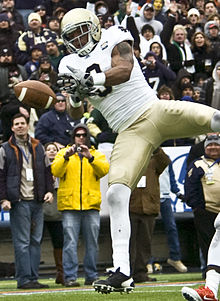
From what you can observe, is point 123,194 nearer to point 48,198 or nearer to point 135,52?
point 48,198

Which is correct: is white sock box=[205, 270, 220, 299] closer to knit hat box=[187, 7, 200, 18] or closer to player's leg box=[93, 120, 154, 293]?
player's leg box=[93, 120, 154, 293]

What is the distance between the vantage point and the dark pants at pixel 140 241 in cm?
953

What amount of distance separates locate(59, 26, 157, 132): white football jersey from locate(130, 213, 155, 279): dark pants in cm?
338

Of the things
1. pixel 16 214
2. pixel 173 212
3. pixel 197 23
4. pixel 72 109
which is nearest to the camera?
pixel 72 109

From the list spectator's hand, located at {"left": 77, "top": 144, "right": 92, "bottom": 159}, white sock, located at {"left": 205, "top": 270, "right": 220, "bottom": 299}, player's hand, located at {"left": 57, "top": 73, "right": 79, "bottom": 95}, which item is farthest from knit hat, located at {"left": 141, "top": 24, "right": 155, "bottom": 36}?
white sock, located at {"left": 205, "top": 270, "right": 220, "bottom": 299}

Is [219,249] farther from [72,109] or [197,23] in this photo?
[197,23]

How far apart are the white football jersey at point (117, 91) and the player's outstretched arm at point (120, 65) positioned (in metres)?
0.05

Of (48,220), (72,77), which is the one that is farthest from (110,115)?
(48,220)

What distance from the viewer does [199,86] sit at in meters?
13.7

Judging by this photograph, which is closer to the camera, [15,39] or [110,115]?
[110,115]

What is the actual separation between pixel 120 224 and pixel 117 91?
41.5 inches

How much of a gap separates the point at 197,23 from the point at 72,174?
7212mm

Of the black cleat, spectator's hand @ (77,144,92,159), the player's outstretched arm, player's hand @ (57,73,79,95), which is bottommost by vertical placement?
the black cleat

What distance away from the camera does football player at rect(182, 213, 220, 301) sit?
→ 560 centimetres
